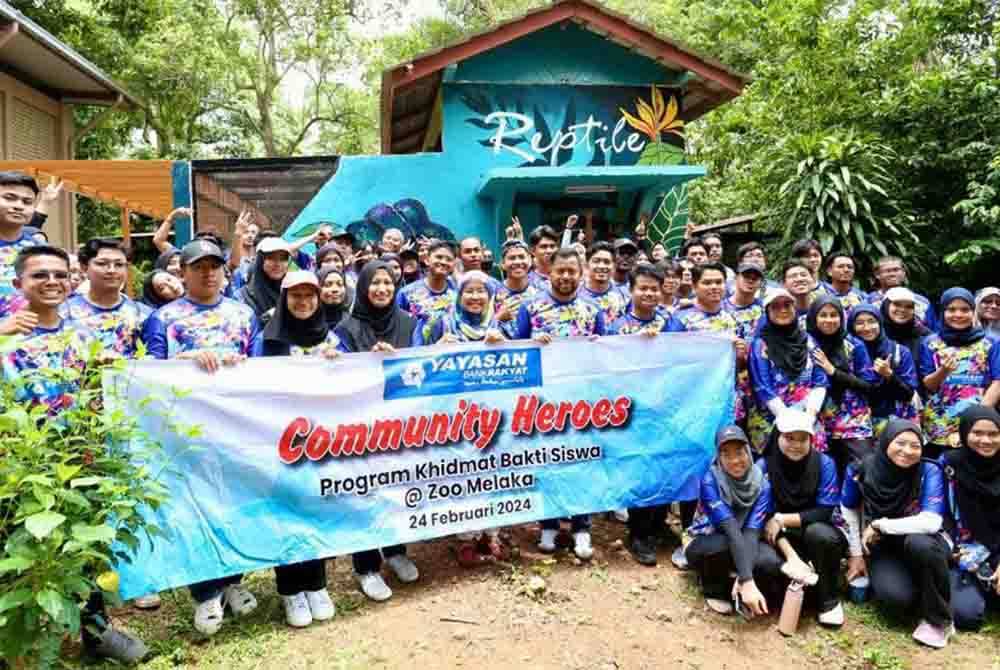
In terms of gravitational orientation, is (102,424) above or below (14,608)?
above

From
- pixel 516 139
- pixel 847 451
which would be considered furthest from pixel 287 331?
pixel 516 139

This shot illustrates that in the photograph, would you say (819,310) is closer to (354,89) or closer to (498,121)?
(498,121)

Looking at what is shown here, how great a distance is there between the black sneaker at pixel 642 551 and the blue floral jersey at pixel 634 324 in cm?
131

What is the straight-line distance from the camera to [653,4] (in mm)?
19844

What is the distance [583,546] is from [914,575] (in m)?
1.78

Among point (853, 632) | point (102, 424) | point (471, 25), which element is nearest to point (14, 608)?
point (102, 424)

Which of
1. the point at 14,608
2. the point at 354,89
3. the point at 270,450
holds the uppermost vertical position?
the point at 354,89

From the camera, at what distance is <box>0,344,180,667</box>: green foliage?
2.34 m

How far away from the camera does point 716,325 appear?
4762 millimetres

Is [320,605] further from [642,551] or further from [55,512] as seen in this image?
[642,551]

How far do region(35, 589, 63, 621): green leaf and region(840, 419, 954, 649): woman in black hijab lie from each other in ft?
12.3

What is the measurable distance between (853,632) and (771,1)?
10709mm

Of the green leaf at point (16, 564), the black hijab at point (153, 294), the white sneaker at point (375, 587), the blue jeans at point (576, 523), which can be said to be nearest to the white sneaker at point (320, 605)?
the white sneaker at point (375, 587)

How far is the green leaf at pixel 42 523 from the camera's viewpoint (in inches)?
86.4
